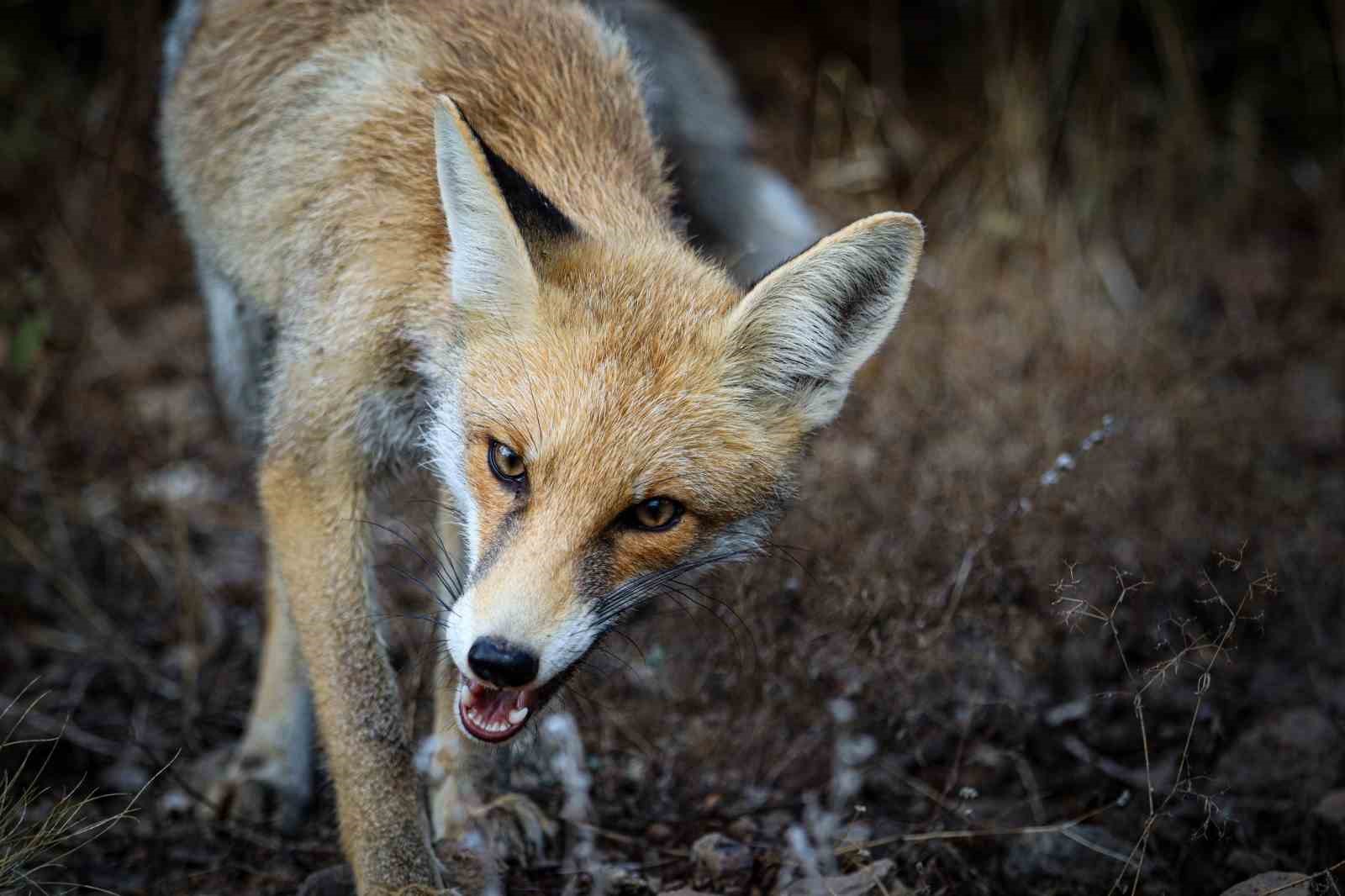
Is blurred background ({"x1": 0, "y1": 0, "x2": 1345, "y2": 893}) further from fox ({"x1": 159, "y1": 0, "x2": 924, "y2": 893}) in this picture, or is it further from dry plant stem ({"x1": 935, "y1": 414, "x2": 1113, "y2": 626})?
fox ({"x1": 159, "y1": 0, "x2": 924, "y2": 893})

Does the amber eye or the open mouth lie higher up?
the amber eye

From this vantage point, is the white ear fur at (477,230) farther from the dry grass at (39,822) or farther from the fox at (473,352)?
the dry grass at (39,822)

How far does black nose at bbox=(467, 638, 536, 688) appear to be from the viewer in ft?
7.68

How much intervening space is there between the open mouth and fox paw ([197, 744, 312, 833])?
4.73 ft

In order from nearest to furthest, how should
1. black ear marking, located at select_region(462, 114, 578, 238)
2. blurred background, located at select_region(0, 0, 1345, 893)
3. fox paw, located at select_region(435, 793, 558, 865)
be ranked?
1. black ear marking, located at select_region(462, 114, 578, 238)
2. fox paw, located at select_region(435, 793, 558, 865)
3. blurred background, located at select_region(0, 0, 1345, 893)

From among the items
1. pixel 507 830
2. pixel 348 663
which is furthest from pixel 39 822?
pixel 507 830

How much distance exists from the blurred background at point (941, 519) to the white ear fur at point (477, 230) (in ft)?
3.11

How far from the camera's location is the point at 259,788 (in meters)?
3.79

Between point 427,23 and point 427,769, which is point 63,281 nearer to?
point 427,23

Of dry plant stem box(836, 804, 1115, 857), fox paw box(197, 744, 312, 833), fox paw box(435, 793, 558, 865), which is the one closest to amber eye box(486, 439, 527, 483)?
fox paw box(435, 793, 558, 865)

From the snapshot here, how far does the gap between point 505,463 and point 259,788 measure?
69.6 inches

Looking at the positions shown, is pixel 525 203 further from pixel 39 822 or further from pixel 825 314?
pixel 39 822

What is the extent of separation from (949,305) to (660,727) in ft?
9.58

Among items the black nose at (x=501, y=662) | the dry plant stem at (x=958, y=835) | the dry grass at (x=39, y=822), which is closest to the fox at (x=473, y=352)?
the black nose at (x=501, y=662)
